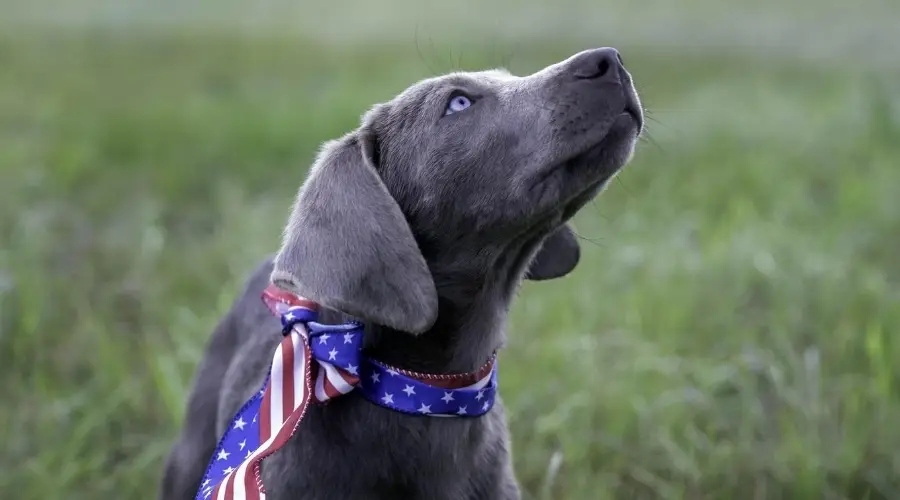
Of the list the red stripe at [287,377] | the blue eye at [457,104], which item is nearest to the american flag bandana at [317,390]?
the red stripe at [287,377]

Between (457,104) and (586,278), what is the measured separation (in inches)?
94.3

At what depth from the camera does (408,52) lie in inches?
361

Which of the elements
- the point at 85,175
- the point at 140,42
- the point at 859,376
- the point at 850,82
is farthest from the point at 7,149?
the point at 850,82

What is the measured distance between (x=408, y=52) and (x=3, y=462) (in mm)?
6695

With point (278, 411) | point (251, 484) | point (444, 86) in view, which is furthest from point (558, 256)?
point (251, 484)

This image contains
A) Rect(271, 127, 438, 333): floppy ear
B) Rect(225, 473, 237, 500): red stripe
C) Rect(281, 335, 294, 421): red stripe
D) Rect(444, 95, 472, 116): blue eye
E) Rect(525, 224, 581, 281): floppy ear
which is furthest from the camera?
Rect(525, 224, 581, 281): floppy ear

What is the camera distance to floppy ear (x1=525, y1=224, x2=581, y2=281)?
102 inches

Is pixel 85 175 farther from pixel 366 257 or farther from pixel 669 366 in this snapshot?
pixel 366 257

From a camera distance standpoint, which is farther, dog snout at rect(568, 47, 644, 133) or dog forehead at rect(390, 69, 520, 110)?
dog forehead at rect(390, 69, 520, 110)

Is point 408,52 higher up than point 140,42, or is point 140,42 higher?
point 140,42

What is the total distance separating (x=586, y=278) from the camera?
4.49 metres

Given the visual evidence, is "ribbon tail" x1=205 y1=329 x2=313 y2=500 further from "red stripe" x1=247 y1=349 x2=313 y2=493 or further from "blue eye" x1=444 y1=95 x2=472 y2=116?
"blue eye" x1=444 y1=95 x2=472 y2=116

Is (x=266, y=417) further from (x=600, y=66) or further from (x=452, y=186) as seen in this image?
(x=600, y=66)

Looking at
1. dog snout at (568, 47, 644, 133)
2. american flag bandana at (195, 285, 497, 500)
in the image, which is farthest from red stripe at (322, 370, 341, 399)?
dog snout at (568, 47, 644, 133)
